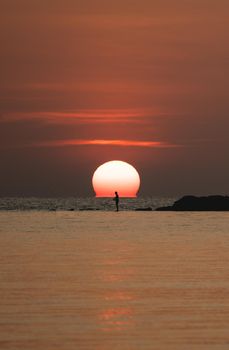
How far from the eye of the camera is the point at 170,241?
114 feet

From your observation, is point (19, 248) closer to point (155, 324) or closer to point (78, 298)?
point (78, 298)

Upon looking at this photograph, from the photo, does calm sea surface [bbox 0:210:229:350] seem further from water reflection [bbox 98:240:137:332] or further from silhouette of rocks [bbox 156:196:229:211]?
silhouette of rocks [bbox 156:196:229:211]

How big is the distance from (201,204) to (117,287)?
85168mm

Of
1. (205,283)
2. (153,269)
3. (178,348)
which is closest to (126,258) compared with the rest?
(153,269)

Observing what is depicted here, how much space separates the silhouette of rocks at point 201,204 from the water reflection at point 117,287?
233 ft

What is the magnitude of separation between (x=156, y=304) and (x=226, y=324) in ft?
8.44

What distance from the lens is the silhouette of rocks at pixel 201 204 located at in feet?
334

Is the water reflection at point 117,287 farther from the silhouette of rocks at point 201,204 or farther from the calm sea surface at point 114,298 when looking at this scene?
the silhouette of rocks at point 201,204

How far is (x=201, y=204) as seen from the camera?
103438mm

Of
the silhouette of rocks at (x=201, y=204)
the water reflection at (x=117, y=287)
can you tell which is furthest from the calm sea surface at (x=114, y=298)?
the silhouette of rocks at (x=201, y=204)

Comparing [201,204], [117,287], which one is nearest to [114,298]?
[117,287]

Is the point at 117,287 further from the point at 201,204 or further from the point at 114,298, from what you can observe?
Answer: the point at 201,204

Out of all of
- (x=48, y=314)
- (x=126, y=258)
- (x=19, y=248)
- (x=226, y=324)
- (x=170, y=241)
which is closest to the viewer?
(x=226, y=324)

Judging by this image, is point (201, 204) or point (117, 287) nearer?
point (117, 287)
